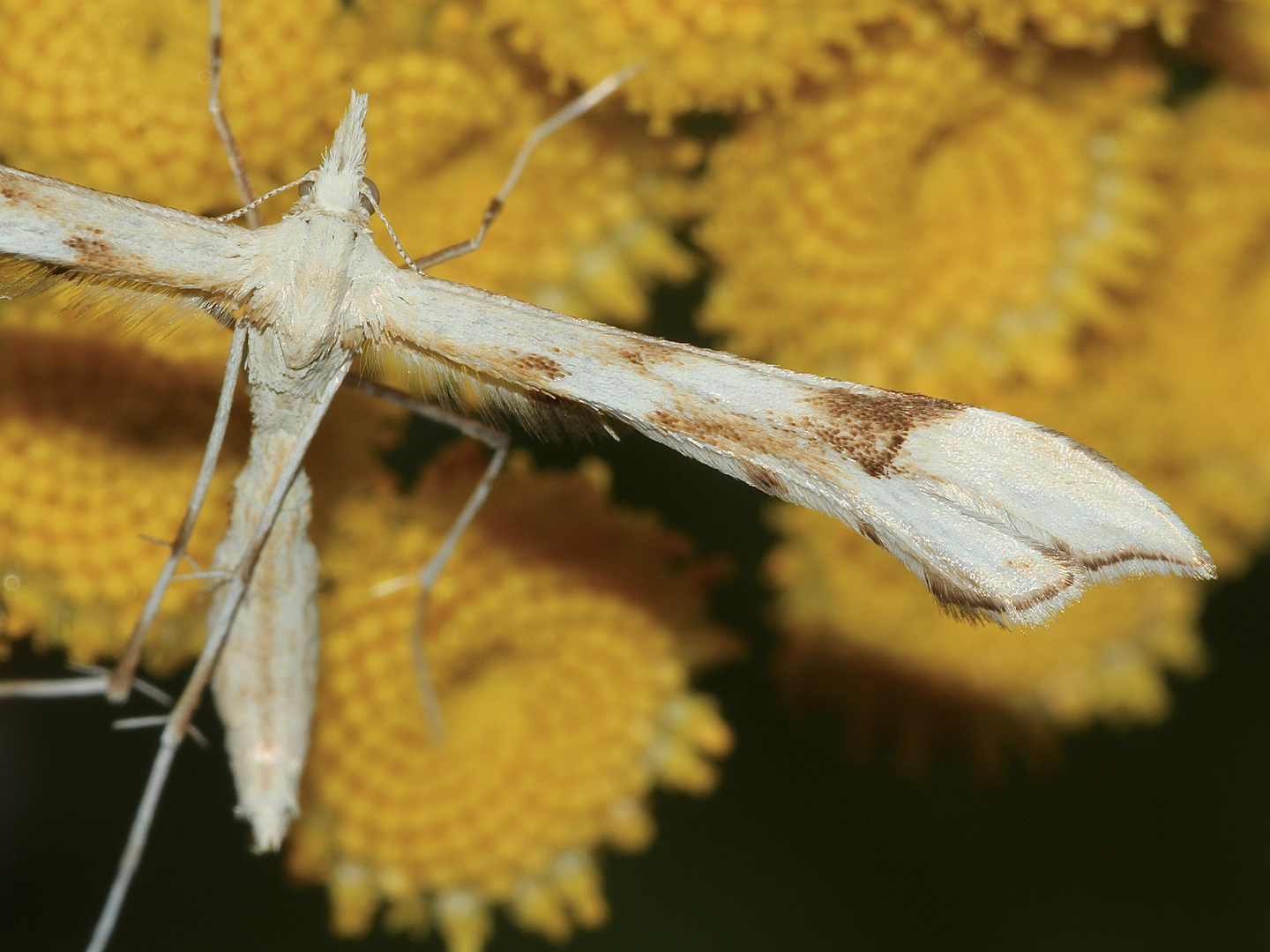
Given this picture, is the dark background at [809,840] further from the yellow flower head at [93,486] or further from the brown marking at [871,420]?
the brown marking at [871,420]

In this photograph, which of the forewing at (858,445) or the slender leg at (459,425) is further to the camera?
the slender leg at (459,425)

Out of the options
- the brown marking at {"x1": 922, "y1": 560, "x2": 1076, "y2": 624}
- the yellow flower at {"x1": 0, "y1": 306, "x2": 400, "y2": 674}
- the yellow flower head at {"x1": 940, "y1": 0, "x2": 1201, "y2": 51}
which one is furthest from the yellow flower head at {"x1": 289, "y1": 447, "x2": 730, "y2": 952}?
the yellow flower head at {"x1": 940, "y1": 0, "x2": 1201, "y2": 51}

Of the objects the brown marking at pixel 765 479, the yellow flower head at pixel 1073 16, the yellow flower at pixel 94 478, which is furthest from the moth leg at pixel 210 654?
the yellow flower head at pixel 1073 16

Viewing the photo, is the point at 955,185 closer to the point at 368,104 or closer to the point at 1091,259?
the point at 1091,259

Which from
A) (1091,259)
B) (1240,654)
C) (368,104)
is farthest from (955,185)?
(1240,654)

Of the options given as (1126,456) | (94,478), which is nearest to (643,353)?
(94,478)

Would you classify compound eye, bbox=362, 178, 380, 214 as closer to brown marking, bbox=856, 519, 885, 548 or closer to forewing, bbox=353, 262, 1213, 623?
forewing, bbox=353, 262, 1213, 623

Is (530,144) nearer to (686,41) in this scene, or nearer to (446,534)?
(686,41)
